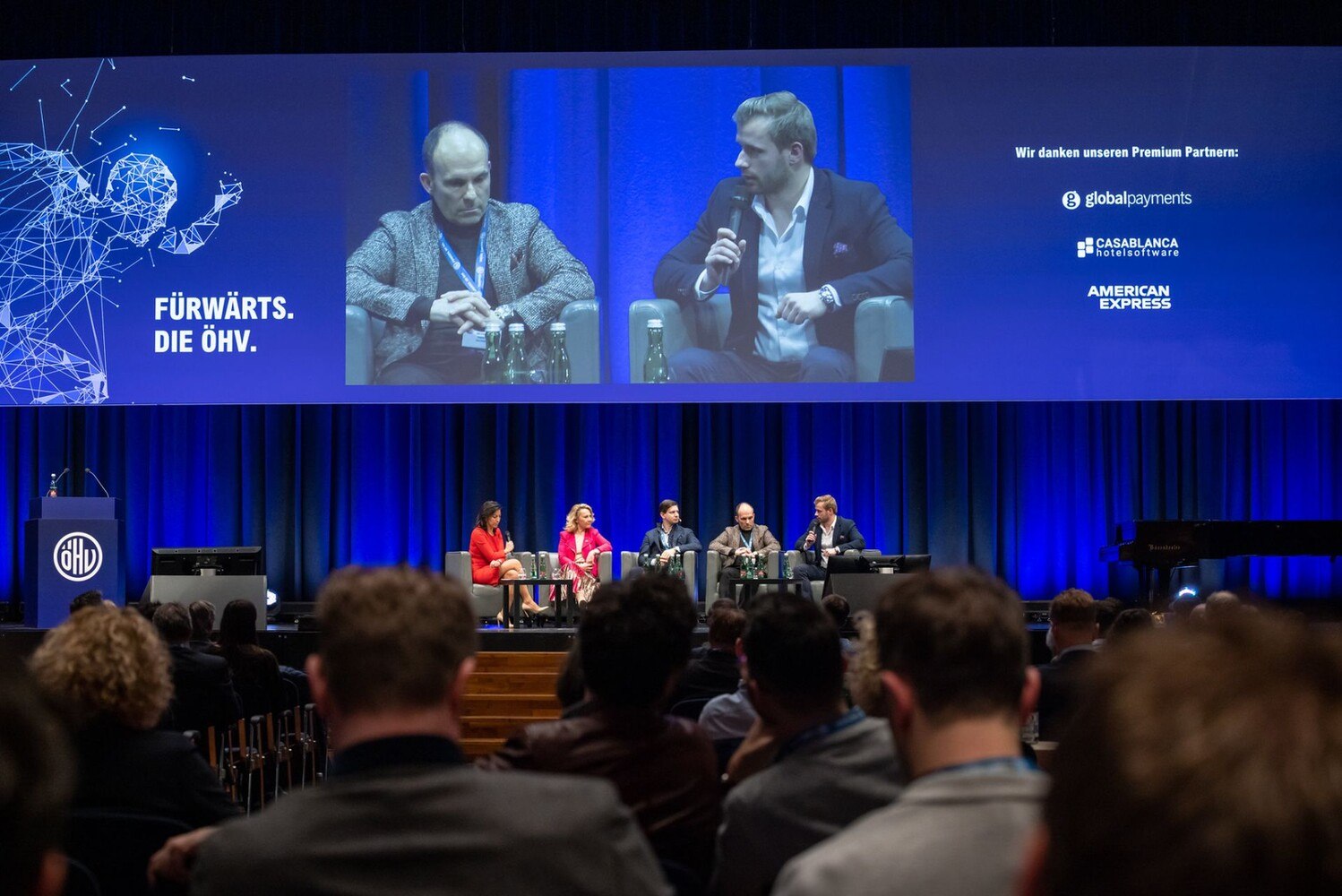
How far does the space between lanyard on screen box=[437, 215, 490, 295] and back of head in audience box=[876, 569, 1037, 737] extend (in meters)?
8.80

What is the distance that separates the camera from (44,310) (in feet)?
33.5

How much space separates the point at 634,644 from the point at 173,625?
310 cm

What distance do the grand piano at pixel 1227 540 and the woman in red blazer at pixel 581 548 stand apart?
425 centimetres

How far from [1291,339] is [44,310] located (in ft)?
31.2

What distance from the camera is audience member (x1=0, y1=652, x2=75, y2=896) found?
69cm

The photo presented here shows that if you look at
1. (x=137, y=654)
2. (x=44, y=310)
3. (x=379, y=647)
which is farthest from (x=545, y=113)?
(x=379, y=647)

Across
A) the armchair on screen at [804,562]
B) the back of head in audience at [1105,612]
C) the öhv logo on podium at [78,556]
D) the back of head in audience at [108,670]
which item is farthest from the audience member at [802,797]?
the öhv logo on podium at [78,556]

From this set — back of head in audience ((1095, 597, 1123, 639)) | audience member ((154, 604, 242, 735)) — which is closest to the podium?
audience member ((154, 604, 242, 735))

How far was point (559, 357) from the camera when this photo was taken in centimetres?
1010

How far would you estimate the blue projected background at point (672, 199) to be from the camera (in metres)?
9.96

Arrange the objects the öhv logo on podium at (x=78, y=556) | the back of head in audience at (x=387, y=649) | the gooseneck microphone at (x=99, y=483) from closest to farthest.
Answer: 1. the back of head in audience at (x=387, y=649)
2. the öhv logo on podium at (x=78, y=556)
3. the gooseneck microphone at (x=99, y=483)

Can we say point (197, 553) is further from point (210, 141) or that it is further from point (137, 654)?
point (137, 654)

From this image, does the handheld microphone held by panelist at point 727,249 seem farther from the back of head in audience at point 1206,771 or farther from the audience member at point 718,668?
the back of head in audience at point 1206,771

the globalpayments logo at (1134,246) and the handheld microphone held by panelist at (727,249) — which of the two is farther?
the handheld microphone held by panelist at (727,249)
